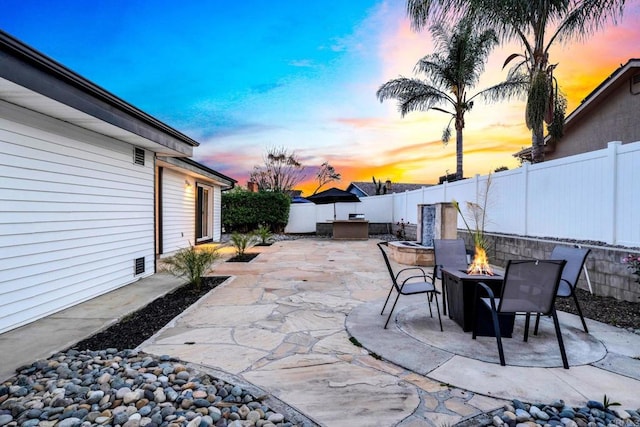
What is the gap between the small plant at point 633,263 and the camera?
155 inches

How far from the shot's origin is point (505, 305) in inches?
112

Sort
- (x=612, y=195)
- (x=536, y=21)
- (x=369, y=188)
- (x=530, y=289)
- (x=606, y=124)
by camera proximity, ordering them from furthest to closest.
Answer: (x=369, y=188) → (x=606, y=124) → (x=536, y=21) → (x=612, y=195) → (x=530, y=289)

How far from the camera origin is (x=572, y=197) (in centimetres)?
570

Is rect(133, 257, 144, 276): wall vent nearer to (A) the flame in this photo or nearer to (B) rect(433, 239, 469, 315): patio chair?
(B) rect(433, 239, 469, 315): patio chair

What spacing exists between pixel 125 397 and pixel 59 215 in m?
3.13

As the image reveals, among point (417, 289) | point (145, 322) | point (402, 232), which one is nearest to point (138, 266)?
point (145, 322)

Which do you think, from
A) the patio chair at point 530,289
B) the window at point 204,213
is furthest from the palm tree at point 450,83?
the patio chair at point 530,289

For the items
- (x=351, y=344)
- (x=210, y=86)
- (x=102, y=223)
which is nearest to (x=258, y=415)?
(x=351, y=344)

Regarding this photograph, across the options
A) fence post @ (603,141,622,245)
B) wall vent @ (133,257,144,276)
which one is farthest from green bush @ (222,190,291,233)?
fence post @ (603,141,622,245)

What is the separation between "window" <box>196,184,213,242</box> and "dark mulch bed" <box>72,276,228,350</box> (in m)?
7.51

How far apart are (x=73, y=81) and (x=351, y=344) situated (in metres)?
3.95

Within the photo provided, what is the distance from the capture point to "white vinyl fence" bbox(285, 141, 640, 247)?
464 centimetres

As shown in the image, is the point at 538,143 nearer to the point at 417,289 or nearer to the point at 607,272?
the point at 607,272

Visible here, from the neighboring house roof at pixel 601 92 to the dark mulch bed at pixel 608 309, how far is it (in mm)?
8138
